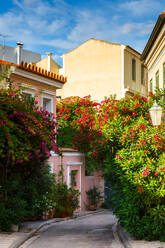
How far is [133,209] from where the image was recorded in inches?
458

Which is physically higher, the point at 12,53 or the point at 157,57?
the point at 12,53

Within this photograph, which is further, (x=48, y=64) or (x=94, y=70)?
(x=48, y=64)

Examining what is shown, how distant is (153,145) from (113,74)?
19.7 m

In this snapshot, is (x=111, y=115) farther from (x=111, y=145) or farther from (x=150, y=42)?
(x=150, y=42)

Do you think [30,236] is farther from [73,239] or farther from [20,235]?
[73,239]

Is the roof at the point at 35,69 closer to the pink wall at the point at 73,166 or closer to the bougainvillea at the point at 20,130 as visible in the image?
the pink wall at the point at 73,166

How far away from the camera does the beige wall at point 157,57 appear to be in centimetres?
1590

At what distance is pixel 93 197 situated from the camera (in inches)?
1013

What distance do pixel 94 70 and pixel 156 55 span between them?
45.8ft

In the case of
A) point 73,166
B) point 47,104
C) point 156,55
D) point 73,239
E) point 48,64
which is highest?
point 48,64

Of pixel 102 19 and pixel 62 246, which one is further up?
pixel 102 19

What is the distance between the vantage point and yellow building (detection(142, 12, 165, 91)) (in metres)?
15.1

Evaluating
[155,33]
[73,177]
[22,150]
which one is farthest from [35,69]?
[22,150]

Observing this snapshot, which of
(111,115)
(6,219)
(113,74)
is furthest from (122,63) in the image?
(6,219)
